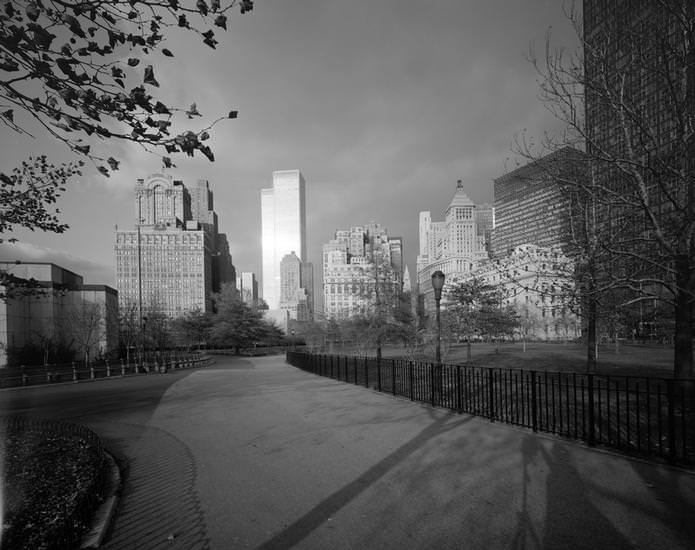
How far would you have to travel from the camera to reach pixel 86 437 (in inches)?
282

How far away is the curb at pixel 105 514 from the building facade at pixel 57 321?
31.3 m

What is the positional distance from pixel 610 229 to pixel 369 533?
11104 millimetres

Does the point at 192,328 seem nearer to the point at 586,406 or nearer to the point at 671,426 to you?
the point at 586,406

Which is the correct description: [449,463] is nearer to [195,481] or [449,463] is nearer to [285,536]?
[285,536]

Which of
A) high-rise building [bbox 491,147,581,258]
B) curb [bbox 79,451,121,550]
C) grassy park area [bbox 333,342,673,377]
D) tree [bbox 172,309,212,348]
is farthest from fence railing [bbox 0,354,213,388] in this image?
tree [bbox 172,309,212,348]

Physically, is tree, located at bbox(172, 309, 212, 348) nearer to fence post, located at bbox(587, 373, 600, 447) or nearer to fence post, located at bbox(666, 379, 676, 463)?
fence post, located at bbox(587, 373, 600, 447)

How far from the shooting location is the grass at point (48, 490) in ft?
11.6

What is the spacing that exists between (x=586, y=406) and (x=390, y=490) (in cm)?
782

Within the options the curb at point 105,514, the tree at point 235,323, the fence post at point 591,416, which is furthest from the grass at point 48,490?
the tree at point 235,323

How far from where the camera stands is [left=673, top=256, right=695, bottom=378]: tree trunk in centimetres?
912

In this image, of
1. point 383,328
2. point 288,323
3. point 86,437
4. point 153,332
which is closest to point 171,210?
point 288,323

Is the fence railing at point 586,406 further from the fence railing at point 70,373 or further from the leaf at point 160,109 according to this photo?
the fence railing at point 70,373

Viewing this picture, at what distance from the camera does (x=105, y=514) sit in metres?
4.45

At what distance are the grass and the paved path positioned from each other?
477 mm
